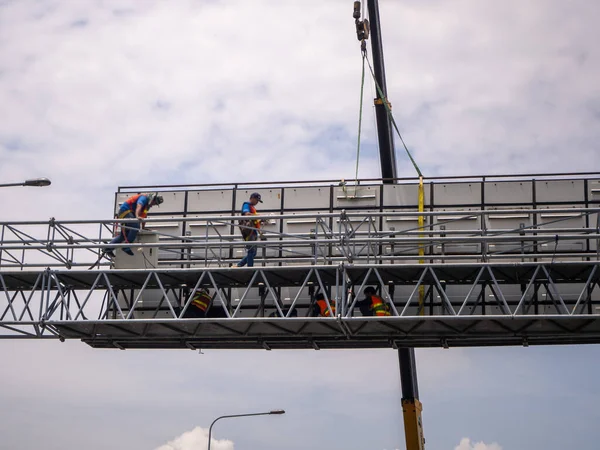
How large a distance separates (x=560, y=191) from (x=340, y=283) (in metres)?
6.10

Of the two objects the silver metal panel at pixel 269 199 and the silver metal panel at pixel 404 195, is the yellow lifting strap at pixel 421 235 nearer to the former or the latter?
the silver metal panel at pixel 404 195

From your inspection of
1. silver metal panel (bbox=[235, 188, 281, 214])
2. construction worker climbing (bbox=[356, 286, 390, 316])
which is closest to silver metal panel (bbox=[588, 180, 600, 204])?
construction worker climbing (bbox=[356, 286, 390, 316])

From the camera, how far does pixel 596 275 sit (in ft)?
68.3

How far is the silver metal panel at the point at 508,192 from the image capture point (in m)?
23.9

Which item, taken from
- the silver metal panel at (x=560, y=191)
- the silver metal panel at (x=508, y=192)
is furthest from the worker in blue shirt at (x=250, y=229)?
the silver metal panel at (x=560, y=191)

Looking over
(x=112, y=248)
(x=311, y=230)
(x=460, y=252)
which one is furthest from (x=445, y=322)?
(x=112, y=248)

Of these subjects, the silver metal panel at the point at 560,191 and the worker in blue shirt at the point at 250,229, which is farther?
A: the silver metal panel at the point at 560,191

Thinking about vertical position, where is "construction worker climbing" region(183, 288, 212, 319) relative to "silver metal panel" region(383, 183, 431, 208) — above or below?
below

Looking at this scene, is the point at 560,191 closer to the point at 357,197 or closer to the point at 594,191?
the point at 594,191

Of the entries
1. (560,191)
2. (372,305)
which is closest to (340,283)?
(372,305)

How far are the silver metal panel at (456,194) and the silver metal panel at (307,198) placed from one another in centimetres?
271

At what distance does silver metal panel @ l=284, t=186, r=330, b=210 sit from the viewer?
2448 cm

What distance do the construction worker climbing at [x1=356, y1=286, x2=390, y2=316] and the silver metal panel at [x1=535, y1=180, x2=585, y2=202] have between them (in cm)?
510

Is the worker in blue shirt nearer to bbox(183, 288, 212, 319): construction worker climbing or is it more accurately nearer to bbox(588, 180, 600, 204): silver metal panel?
bbox(183, 288, 212, 319): construction worker climbing
